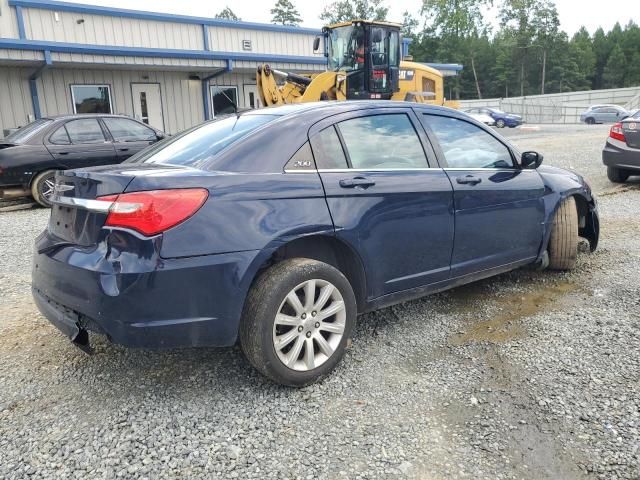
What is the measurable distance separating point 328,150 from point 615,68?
8827 cm

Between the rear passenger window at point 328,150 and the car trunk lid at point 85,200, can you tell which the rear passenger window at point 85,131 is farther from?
the rear passenger window at point 328,150

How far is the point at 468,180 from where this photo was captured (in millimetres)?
3844

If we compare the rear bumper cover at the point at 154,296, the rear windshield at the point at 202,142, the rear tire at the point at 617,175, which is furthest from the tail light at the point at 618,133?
the rear bumper cover at the point at 154,296

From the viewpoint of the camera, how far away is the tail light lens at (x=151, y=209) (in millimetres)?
2596

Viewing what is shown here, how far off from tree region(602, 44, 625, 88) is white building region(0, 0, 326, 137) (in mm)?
72641

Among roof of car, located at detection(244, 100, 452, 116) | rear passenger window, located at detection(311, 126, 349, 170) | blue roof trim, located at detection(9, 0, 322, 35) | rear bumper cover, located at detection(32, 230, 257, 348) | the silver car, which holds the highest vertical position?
blue roof trim, located at detection(9, 0, 322, 35)

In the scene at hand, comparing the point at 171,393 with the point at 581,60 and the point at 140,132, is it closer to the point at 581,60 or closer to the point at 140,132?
the point at 140,132

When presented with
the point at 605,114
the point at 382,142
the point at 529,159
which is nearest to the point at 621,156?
the point at 529,159

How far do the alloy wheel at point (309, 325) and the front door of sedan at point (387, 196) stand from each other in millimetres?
339

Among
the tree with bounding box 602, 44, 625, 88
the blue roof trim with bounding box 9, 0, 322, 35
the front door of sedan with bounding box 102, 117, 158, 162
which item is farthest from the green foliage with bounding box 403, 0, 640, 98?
the front door of sedan with bounding box 102, 117, 158, 162

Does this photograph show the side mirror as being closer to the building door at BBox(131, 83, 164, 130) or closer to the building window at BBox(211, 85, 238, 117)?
the building door at BBox(131, 83, 164, 130)

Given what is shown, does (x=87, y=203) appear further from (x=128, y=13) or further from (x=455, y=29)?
(x=455, y=29)

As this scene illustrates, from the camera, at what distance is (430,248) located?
3613 mm

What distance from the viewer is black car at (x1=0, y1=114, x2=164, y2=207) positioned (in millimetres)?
8820
